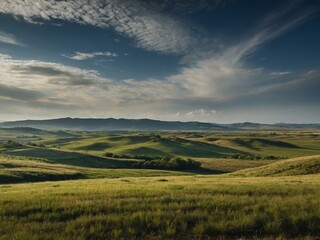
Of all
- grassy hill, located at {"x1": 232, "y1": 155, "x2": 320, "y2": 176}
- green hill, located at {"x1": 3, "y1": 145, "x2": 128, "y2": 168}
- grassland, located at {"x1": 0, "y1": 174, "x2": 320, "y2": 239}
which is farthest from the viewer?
green hill, located at {"x1": 3, "y1": 145, "x2": 128, "y2": 168}

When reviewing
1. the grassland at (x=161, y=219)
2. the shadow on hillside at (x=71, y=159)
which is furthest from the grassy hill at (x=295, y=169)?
the shadow on hillside at (x=71, y=159)

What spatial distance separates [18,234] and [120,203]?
5428 mm

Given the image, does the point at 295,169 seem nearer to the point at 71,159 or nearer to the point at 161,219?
the point at 161,219

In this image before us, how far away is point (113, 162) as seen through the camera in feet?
401

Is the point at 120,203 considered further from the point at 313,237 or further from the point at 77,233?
the point at 313,237

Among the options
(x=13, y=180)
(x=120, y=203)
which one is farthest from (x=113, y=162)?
(x=120, y=203)

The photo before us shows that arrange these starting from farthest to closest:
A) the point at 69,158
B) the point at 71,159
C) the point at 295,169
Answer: the point at 69,158 < the point at 71,159 < the point at 295,169

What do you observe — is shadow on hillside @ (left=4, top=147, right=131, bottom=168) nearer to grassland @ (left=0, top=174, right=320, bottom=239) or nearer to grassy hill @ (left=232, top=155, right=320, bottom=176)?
grassy hill @ (left=232, top=155, right=320, bottom=176)

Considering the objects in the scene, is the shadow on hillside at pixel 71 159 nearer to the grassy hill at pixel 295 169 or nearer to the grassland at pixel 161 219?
the grassy hill at pixel 295 169

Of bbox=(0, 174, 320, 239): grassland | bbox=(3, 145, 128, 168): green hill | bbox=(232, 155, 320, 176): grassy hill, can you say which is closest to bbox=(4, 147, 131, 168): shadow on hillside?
bbox=(3, 145, 128, 168): green hill

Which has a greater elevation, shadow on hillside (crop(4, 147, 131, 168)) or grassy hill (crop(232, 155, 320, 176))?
grassy hill (crop(232, 155, 320, 176))

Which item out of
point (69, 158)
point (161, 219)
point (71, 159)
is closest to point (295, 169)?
point (161, 219)

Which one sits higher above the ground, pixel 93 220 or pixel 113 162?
pixel 93 220

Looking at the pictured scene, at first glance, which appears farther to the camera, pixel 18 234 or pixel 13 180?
pixel 13 180
